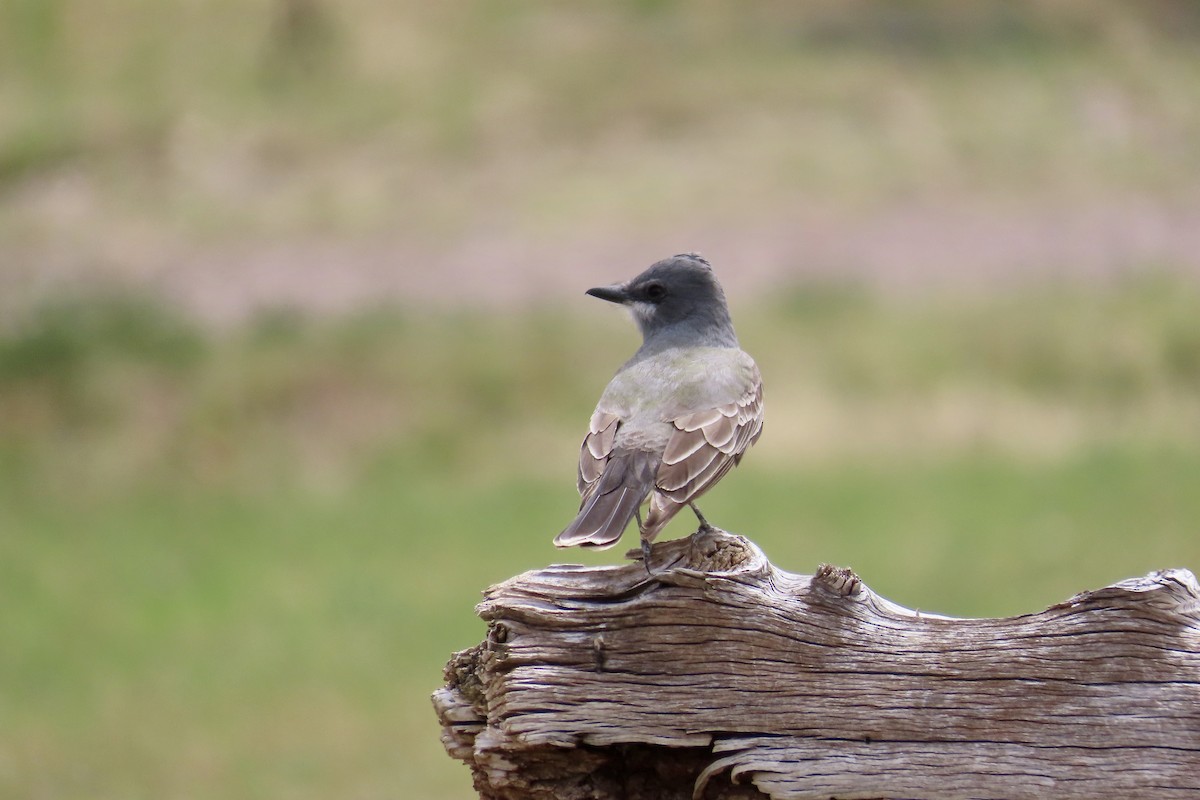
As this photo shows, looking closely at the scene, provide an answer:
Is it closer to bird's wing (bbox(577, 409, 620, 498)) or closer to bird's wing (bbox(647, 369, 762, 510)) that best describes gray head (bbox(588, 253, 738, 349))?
bird's wing (bbox(647, 369, 762, 510))

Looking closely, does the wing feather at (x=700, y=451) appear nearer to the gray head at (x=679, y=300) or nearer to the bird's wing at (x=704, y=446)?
the bird's wing at (x=704, y=446)

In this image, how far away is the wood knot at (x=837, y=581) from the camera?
454cm

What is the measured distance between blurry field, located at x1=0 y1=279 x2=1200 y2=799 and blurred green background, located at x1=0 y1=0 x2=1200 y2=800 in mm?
56

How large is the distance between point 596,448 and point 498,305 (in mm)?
17424

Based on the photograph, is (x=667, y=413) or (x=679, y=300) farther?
(x=679, y=300)

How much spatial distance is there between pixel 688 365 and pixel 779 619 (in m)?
1.95

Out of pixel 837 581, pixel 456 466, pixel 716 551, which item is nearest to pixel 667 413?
pixel 716 551

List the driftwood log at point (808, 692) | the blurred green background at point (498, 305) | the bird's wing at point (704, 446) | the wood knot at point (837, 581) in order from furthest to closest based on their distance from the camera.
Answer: the blurred green background at point (498, 305) → the bird's wing at point (704, 446) → the wood knot at point (837, 581) → the driftwood log at point (808, 692)

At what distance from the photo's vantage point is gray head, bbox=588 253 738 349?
22.3ft

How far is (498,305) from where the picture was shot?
23.0 m

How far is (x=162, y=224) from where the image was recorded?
898 inches

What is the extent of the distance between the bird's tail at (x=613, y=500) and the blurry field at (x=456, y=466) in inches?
422

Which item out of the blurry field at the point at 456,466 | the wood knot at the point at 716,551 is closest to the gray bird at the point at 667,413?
the wood knot at the point at 716,551

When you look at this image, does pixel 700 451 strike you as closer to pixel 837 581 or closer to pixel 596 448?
pixel 596 448
